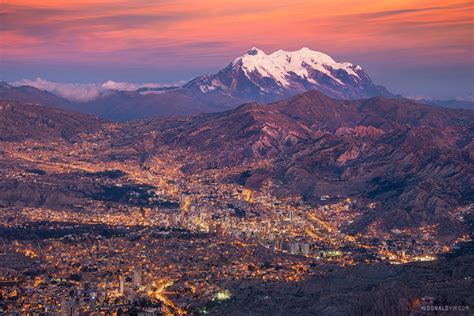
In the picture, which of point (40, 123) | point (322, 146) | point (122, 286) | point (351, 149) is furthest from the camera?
point (40, 123)

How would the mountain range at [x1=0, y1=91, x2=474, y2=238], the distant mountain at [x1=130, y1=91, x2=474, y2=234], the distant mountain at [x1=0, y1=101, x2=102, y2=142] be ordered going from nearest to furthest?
the distant mountain at [x1=130, y1=91, x2=474, y2=234], the mountain range at [x1=0, y1=91, x2=474, y2=238], the distant mountain at [x1=0, y1=101, x2=102, y2=142]

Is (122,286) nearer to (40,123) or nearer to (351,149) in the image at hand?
(351,149)

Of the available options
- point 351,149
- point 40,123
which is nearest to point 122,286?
point 351,149

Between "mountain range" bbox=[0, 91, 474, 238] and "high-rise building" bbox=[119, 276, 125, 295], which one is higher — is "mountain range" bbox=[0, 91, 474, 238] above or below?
below

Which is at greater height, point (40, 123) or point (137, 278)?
point (40, 123)

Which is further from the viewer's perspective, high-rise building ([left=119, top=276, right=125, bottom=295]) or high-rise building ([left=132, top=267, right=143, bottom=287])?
high-rise building ([left=132, top=267, right=143, bottom=287])

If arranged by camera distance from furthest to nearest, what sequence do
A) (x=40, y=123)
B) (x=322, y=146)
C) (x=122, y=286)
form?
(x=40, y=123) → (x=322, y=146) → (x=122, y=286)

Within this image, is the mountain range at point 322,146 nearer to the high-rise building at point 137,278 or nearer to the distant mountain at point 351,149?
the distant mountain at point 351,149

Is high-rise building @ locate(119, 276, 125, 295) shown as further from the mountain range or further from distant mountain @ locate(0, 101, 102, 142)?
distant mountain @ locate(0, 101, 102, 142)

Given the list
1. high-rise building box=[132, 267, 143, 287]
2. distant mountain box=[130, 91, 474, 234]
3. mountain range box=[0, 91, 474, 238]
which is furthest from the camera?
mountain range box=[0, 91, 474, 238]

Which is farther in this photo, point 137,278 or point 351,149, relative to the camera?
point 351,149

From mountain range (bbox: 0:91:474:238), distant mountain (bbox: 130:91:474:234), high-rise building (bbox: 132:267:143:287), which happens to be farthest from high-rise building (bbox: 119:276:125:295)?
distant mountain (bbox: 130:91:474:234)

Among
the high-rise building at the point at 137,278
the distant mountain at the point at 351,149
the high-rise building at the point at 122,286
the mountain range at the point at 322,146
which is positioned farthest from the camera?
the mountain range at the point at 322,146

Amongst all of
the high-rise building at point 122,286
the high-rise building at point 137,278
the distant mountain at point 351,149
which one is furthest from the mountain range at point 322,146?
the high-rise building at point 122,286
